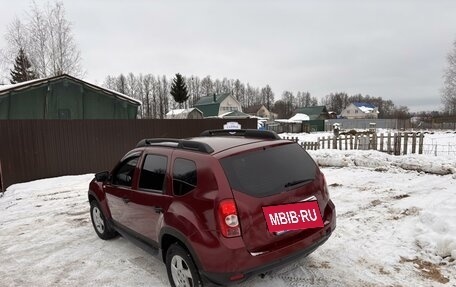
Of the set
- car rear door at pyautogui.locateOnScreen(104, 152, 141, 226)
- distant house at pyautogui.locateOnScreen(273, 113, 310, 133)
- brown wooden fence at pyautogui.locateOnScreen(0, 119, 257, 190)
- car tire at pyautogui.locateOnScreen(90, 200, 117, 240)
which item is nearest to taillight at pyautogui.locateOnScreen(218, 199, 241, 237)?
car rear door at pyautogui.locateOnScreen(104, 152, 141, 226)

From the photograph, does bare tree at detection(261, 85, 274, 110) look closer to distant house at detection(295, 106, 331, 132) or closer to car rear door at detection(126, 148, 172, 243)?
distant house at detection(295, 106, 331, 132)

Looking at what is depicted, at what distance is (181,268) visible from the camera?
3.19 metres

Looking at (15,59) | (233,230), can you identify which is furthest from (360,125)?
(233,230)

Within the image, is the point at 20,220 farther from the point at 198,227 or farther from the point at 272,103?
the point at 272,103

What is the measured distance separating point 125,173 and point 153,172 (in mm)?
806

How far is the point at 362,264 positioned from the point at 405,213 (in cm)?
212

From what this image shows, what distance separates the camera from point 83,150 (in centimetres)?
1145

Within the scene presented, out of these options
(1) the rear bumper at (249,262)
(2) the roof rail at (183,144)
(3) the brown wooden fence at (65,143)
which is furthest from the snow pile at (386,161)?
(2) the roof rail at (183,144)

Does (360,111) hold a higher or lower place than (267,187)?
higher

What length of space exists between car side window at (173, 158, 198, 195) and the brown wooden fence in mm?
8797

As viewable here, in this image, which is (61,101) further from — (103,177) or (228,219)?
(228,219)

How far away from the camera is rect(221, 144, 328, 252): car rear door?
2811 millimetres

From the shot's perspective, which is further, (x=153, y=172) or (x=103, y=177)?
(x=103, y=177)

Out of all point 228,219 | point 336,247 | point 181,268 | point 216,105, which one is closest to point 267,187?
point 228,219
